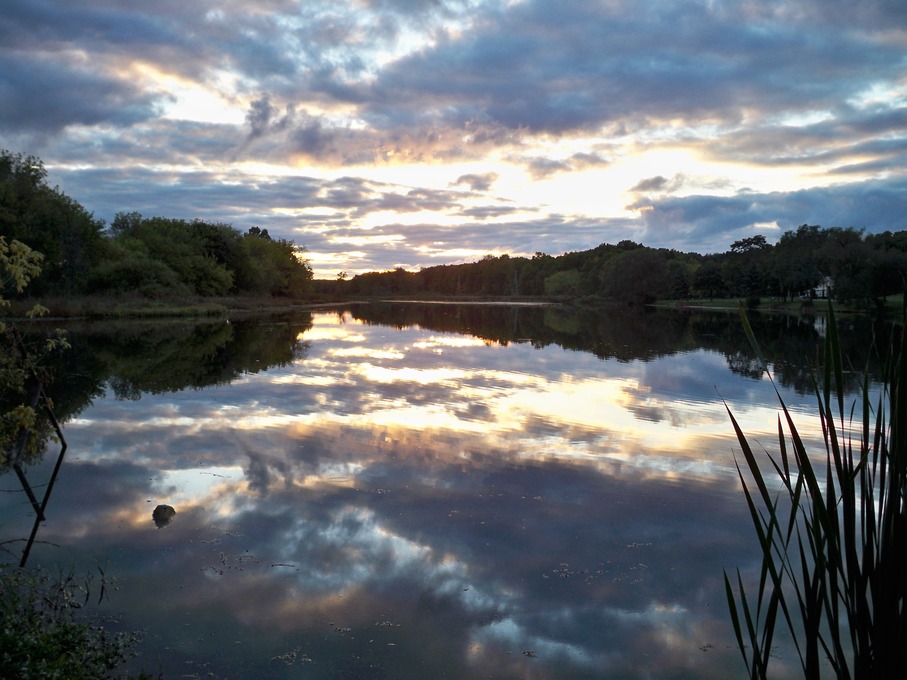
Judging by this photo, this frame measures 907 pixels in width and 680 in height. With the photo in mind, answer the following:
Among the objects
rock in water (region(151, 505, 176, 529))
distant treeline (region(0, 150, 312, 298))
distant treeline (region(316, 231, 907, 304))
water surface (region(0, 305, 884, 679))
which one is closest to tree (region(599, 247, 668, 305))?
distant treeline (region(316, 231, 907, 304))

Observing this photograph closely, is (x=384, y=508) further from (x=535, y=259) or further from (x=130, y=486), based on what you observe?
(x=535, y=259)

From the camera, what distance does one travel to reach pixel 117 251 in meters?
56.3

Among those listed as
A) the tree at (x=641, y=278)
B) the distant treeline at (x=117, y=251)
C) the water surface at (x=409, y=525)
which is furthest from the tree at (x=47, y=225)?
the tree at (x=641, y=278)

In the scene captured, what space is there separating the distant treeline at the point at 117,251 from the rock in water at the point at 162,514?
22.2 metres

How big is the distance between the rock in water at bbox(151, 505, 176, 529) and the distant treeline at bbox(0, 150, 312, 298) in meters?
22.2

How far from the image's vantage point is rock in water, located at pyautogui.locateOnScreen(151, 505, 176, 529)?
8422 mm

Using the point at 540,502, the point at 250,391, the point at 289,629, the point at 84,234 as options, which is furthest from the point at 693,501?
Answer: the point at 84,234

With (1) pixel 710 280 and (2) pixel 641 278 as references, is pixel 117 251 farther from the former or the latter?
(1) pixel 710 280

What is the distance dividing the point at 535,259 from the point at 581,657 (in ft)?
613

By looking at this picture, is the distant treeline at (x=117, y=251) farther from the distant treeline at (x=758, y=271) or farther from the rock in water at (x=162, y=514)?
the distant treeline at (x=758, y=271)

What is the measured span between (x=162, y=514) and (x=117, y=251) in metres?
54.2

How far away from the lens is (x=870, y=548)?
271 centimetres

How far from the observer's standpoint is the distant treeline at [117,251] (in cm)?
4406

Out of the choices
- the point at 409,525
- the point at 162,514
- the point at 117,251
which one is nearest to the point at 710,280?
the point at 117,251
